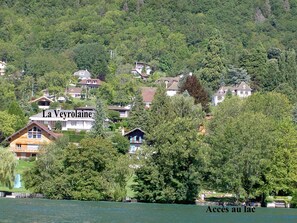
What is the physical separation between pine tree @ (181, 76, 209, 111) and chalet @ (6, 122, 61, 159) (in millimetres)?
24787

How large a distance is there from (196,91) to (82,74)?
48.2 meters

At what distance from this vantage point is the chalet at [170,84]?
Answer: 15950 cm

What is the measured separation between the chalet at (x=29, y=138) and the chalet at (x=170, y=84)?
139ft

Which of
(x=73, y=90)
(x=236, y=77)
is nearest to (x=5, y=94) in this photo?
(x=73, y=90)

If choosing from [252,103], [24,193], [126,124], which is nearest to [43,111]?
[126,124]

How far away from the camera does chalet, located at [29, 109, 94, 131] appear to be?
131500 millimetres

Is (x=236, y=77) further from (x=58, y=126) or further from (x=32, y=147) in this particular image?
(x=32, y=147)

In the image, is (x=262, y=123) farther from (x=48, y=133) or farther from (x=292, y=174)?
(x=48, y=133)

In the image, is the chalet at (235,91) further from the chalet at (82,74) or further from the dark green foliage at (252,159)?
the dark green foliage at (252,159)

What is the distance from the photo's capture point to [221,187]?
85875 millimetres

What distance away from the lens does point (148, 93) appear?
153125 mm

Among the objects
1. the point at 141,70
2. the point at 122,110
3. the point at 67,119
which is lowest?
the point at 67,119

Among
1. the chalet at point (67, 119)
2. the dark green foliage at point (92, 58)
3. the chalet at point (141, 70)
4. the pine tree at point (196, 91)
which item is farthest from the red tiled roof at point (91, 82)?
the chalet at point (67, 119)

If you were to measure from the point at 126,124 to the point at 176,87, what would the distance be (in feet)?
111
